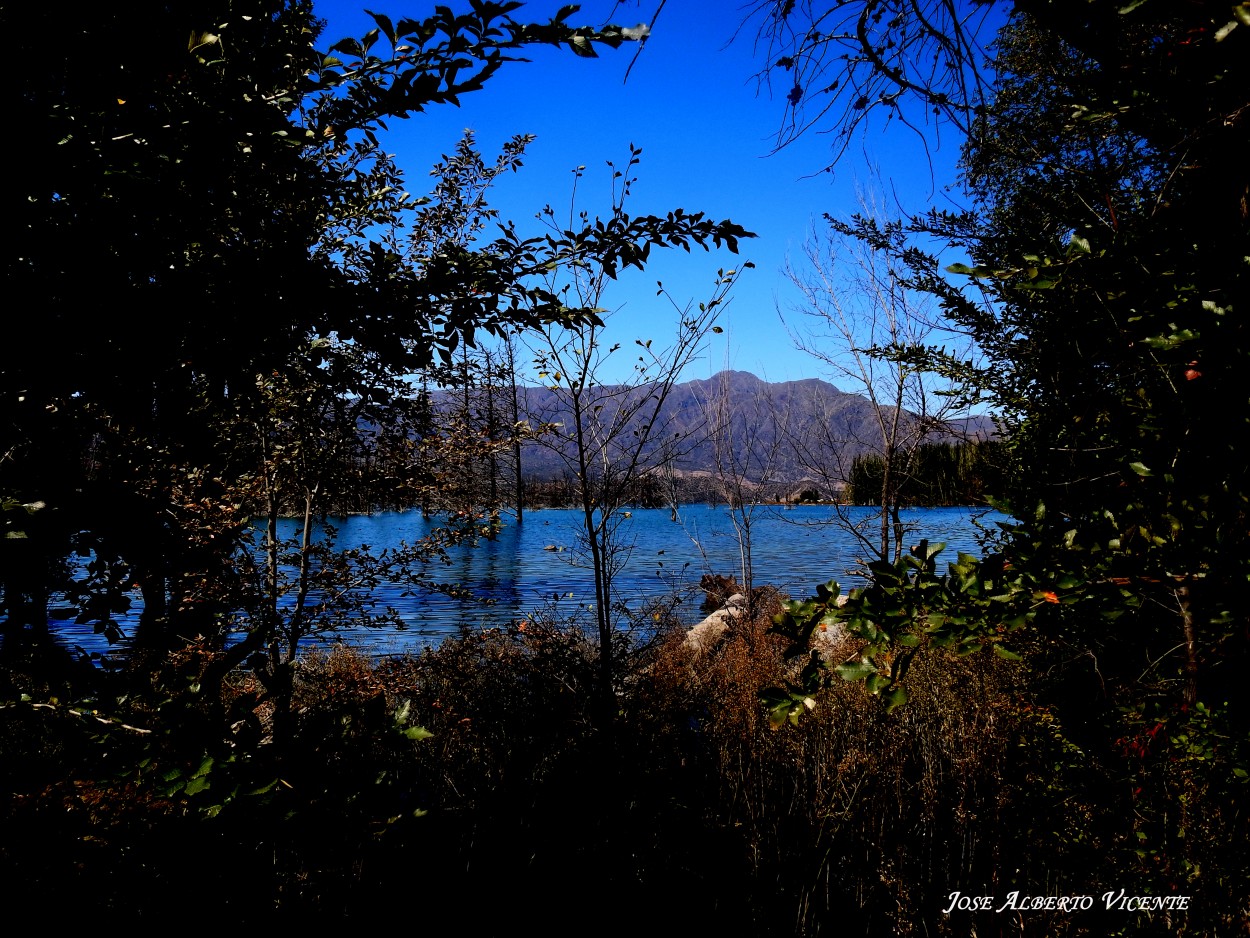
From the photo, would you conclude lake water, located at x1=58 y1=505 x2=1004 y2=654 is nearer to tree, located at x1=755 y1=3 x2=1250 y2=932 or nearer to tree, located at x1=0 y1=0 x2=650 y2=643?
tree, located at x1=755 y1=3 x2=1250 y2=932

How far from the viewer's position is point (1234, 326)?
153 centimetres

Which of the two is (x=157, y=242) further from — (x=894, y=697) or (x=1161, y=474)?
(x=1161, y=474)

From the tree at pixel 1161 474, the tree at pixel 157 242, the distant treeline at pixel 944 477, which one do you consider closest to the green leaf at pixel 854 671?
the tree at pixel 1161 474

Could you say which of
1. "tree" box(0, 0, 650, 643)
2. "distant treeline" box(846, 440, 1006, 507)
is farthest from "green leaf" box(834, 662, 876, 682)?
"distant treeline" box(846, 440, 1006, 507)

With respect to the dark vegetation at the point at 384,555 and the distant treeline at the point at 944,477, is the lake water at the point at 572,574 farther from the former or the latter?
the dark vegetation at the point at 384,555

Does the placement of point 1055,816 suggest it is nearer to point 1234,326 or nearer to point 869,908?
point 869,908

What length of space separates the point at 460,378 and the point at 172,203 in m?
2.68

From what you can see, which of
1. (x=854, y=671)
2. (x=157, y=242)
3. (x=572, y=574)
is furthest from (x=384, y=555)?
(x=572, y=574)

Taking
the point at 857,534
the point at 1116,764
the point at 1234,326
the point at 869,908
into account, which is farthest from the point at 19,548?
the point at 857,534

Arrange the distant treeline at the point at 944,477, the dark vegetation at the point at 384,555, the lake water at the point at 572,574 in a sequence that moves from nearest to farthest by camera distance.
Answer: the dark vegetation at the point at 384,555, the distant treeline at the point at 944,477, the lake water at the point at 572,574
